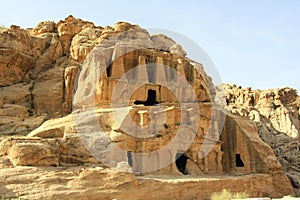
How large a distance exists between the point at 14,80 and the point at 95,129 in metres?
19.2

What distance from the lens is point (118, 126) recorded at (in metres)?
27.4

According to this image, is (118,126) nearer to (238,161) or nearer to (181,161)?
(181,161)

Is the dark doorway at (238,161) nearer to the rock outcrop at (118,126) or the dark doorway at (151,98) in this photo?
the rock outcrop at (118,126)

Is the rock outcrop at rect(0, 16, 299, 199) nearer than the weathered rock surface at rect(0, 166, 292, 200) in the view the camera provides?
No

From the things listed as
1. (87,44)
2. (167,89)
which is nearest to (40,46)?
(87,44)

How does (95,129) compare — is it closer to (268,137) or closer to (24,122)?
(24,122)

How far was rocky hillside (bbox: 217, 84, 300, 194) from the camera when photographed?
48.5 m

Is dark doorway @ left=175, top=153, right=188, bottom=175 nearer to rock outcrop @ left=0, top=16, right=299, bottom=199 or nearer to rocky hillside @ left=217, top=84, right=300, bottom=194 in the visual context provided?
rock outcrop @ left=0, top=16, right=299, bottom=199

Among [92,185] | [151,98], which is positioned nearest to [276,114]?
[151,98]

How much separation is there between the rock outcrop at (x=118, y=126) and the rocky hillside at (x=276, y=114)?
1396cm

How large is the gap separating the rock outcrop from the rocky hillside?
1396 cm

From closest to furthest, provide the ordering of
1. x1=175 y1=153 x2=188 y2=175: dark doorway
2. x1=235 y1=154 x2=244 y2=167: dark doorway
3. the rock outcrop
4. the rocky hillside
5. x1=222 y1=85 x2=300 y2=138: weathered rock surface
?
1. the rock outcrop
2. x1=175 y1=153 x2=188 y2=175: dark doorway
3. x1=235 y1=154 x2=244 y2=167: dark doorway
4. the rocky hillside
5. x1=222 y1=85 x2=300 y2=138: weathered rock surface

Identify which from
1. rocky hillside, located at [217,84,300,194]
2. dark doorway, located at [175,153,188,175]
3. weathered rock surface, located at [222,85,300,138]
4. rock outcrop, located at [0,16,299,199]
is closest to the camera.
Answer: rock outcrop, located at [0,16,299,199]

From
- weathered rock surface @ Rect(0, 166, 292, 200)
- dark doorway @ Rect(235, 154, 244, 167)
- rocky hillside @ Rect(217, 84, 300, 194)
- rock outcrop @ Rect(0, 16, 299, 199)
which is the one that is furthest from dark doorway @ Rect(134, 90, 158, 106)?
rocky hillside @ Rect(217, 84, 300, 194)
